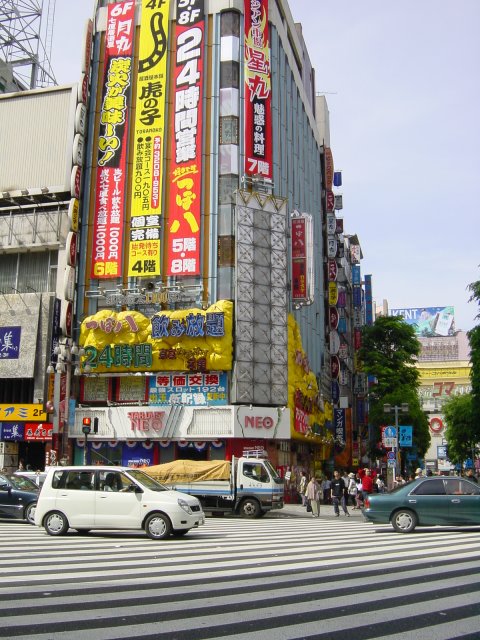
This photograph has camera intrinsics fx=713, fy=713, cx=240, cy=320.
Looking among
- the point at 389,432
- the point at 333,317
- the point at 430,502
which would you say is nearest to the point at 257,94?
the point at 389,432

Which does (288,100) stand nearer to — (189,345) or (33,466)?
(189,345)

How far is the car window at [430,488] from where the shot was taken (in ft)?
59.2

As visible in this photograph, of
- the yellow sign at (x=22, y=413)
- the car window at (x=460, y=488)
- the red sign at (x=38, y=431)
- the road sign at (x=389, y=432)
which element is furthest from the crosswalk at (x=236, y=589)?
the yellow sign at (x=22, y=413)

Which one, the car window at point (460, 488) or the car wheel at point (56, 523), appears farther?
the car window at point (460, 488)

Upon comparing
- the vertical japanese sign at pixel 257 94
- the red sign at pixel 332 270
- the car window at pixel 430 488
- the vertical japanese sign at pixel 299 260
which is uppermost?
the vertical japanese sign at pixel 257 94

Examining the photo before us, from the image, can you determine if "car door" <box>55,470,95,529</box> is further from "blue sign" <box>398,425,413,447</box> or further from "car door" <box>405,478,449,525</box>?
"blue sign" <box>398,425,413,447</box>

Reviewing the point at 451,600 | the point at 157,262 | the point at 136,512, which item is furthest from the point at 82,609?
the point at 157,262

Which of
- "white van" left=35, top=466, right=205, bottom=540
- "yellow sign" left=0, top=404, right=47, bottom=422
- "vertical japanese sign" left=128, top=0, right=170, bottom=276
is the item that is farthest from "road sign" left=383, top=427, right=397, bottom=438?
"yellow sign" left=0, top=404, right=47, bottom=422

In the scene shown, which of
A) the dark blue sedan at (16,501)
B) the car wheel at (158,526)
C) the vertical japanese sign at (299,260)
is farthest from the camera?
the vertical japanese sign at (299,260)

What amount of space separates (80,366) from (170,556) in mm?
26543

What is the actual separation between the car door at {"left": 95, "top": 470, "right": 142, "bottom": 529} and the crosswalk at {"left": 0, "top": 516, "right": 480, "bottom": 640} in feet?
1.47

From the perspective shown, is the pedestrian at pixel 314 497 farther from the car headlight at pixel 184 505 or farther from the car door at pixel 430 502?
the car headlight at pixel 184 505

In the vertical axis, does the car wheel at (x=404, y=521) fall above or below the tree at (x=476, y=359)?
below

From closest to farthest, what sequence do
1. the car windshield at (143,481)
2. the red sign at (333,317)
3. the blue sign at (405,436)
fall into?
1. the car windshield at (143,481)
2. the blue sign at (405,436)
3. the red sign at (333,317)
